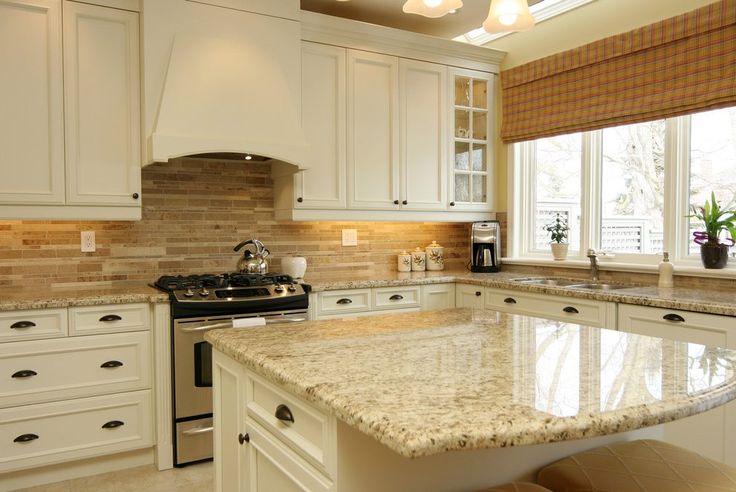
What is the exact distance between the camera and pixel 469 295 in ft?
12.9

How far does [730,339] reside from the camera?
98.3 inches

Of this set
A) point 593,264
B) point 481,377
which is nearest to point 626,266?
point 593,264

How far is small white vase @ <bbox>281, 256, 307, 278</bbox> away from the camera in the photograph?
12.4 feet

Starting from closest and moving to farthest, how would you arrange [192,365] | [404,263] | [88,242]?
[192,365] < [88,242] < [404,263]

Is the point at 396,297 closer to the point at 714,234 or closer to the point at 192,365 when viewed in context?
the point at 192,365

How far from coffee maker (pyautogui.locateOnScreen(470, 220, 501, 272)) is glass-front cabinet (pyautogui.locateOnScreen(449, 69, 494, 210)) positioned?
208 mm

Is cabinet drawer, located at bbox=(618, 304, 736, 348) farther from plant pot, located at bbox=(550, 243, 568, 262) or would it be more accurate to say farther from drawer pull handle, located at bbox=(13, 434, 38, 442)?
drawer pull handle, located at bbox=(13, 434, 38, 442)

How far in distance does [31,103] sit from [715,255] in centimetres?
365

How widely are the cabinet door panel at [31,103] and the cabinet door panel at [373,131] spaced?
5.62ft

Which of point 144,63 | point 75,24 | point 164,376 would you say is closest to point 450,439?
point 164,376

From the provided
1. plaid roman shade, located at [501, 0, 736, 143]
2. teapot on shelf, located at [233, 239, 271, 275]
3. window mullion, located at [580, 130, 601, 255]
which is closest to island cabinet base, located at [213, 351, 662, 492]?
teapot on shelf, located at [233, 239, 271, 275]

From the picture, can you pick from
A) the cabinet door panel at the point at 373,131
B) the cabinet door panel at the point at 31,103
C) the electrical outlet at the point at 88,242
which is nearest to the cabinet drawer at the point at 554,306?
the cabinet door panel at the point at 373,131

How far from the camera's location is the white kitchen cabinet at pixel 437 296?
3.92 m

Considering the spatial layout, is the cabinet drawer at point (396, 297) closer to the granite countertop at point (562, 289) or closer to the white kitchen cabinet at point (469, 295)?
A: the granite countertop at point (562, 289)
